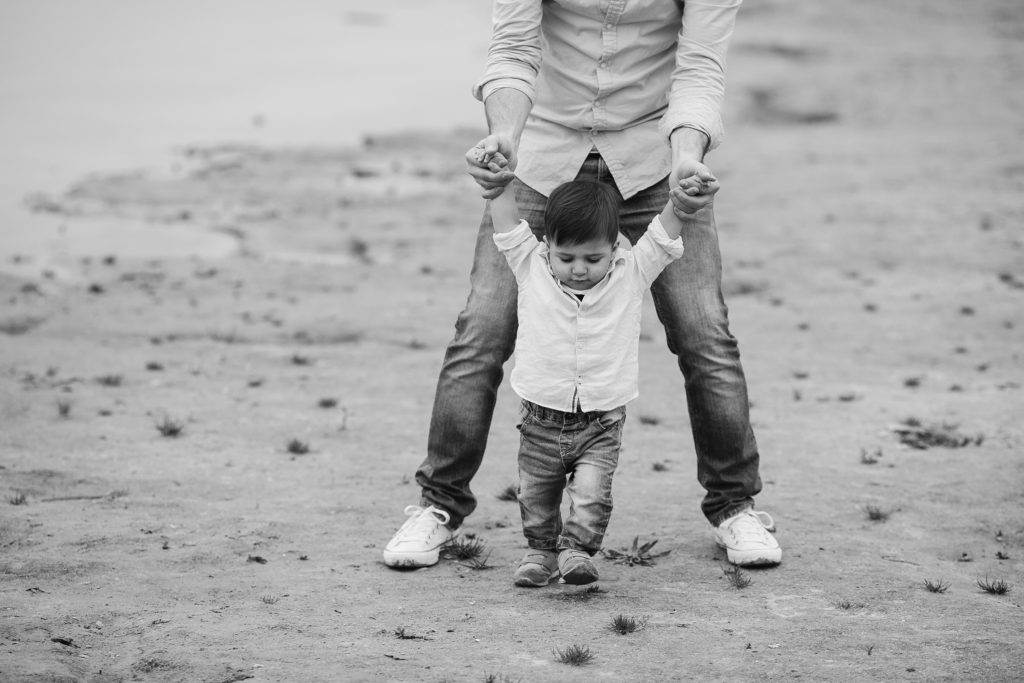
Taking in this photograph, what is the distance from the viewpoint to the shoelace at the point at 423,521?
4.38m

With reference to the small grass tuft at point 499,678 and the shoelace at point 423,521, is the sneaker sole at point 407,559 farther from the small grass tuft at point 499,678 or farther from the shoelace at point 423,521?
the small grass tuft at point 499,678

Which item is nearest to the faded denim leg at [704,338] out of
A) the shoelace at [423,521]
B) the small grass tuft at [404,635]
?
the shoelace at [423,521]

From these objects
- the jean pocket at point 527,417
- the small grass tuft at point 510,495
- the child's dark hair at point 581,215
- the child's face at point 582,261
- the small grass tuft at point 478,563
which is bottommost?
the small grass tuft at point 478,563

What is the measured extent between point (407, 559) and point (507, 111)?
155cm

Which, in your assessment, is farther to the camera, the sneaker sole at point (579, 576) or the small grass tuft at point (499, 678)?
the sneaker sole at point (579, 576)

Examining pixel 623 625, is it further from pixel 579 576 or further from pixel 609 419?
pixel 609 419

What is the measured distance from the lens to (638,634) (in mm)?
3830

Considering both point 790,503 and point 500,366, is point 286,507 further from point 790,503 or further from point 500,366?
point 790,503

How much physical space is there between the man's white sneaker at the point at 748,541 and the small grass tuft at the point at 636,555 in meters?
0.23

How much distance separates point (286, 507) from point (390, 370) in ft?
7.07

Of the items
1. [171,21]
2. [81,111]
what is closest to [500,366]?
[81,111]

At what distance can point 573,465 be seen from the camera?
413cm

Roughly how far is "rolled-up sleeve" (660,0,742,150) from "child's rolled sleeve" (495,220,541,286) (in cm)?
59

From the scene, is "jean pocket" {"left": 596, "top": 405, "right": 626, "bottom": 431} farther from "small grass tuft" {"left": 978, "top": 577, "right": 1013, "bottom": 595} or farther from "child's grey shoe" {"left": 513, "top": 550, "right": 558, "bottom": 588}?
"small grass tuft" {"left": 978, "top": 577, "right": 1013, "bottom": 595}
